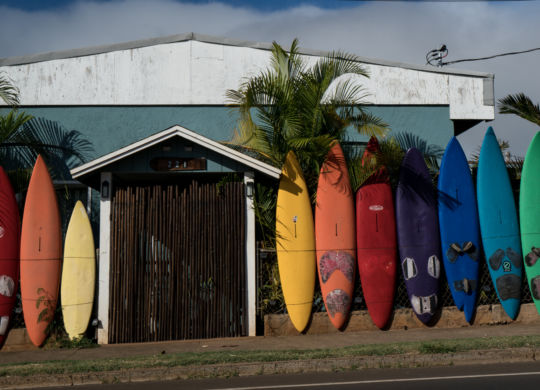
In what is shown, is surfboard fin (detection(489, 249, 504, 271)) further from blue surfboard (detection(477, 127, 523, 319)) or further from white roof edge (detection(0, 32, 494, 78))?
white roof edge (detection(0, 32, 494, 78))

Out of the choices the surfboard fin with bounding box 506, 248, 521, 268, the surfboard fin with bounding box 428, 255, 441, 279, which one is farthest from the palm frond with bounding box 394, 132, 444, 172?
the surfboard fin with bounding box 428, 255, 441, 279

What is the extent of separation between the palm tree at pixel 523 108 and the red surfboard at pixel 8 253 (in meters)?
9.08

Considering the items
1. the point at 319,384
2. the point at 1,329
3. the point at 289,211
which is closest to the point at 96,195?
the point at 1,329

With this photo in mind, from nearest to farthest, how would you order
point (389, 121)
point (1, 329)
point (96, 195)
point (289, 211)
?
1. point (1, 329)
2. point (289, 211)
3. point (96, 195)
4. point (389, 121)

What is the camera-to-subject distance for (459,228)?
1027 centimetres

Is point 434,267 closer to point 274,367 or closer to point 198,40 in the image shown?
point 274,367

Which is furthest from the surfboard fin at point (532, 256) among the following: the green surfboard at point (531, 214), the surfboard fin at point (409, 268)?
the surfboard fin at point (409, 268)

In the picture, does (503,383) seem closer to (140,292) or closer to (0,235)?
(140,292)

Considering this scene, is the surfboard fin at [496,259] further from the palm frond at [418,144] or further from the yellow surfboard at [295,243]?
the palm frond at [418,144]

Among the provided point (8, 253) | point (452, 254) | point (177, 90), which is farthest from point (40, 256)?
point (452, 254)

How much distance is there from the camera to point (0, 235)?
9.56 m

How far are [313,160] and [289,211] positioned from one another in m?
1.10

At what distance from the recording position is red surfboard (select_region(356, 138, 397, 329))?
9.80m

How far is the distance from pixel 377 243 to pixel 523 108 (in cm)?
384
